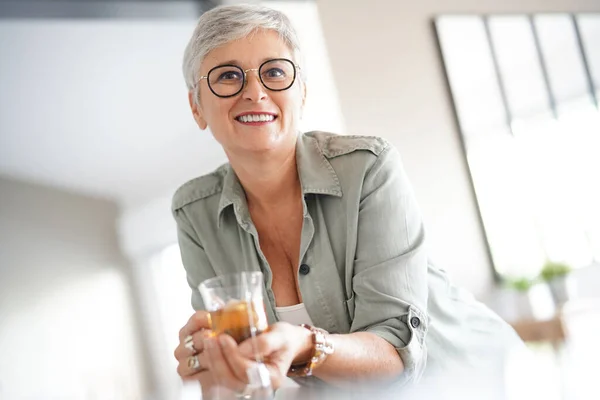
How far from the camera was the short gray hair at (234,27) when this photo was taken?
146 centimetres

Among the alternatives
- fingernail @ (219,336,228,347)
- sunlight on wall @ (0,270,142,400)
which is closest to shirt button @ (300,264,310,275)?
fingernail @ (219,336,228,347)

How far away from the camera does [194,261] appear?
1.61m

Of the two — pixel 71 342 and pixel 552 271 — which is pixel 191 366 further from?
pixel 552 271

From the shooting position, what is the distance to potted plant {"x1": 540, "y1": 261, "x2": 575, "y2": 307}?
3.39 m

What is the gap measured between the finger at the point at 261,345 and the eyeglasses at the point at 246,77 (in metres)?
0.71

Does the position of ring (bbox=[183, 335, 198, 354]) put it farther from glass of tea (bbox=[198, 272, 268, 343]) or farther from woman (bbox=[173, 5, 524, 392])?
woman (bbox=[173, 5, 524, 392])

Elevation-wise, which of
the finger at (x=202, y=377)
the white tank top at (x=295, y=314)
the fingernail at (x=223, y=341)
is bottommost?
the finger at (x=202, y=377)

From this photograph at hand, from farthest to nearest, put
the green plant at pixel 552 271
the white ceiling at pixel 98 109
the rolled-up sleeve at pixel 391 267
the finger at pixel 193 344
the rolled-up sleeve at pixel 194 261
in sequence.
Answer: the green plant at pixel 552 271, the white ceiling at pixel 98 109, the rolled-up sleeve at pixel 194 261, the rolled-up sleeve at pixel 391 267, the finger at pixel 193 344

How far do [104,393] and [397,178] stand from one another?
1.94 meters

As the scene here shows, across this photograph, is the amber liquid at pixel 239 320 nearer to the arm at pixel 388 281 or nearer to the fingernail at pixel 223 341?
the fingernail at pixel 223 341

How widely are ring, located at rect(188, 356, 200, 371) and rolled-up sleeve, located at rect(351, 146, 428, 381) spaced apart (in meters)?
0.40

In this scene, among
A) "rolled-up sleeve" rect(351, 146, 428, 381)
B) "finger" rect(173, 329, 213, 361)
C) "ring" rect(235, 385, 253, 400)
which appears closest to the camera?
"ring" rect(235, 385, 253, 400)

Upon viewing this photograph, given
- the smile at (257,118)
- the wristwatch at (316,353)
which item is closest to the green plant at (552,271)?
the smile at (257,118)

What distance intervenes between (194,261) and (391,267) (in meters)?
0.52
